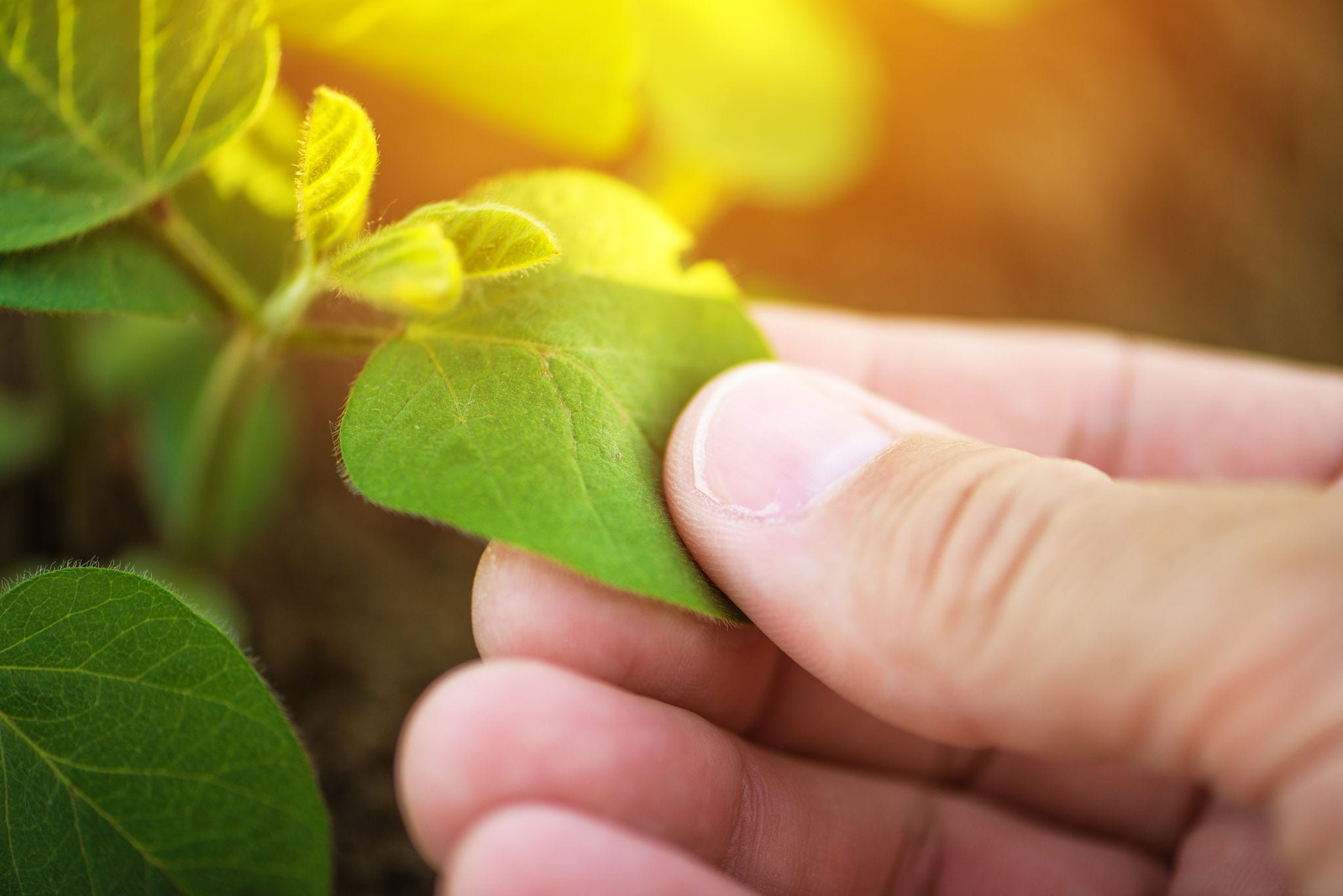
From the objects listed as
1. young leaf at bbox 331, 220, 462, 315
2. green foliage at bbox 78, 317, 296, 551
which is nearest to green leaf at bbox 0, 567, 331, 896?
young leaf at bbox 331, 220, 462, 315

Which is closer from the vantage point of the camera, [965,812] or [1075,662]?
[1075,662]

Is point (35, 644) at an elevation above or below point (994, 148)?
below

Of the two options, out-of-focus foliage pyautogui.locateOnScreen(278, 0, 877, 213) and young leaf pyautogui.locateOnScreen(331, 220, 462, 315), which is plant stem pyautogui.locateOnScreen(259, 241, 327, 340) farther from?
out-of-focus foliage pyautogui.locateOnScreen(278, 0, 877, 213)

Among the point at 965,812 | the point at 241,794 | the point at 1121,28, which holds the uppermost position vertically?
the point at 1121,28

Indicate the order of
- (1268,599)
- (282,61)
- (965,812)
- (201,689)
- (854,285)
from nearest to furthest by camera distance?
(1268,599) < (201,689) < (965,812) < (282,61) < (854,285)

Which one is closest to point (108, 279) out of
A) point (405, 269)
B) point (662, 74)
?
point (405, 269)

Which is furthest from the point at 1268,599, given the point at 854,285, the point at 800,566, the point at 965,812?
the point at 854,285

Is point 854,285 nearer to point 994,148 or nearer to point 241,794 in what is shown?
point 994,148

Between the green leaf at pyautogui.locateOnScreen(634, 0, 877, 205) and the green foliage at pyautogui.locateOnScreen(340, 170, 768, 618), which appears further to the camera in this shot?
the green leaf at pyautogui.locateOnScreen(634, 0, 877, 205)

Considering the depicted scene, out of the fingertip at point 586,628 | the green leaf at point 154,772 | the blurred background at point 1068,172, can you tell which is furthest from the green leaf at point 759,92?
the green leaf at point 154,772
